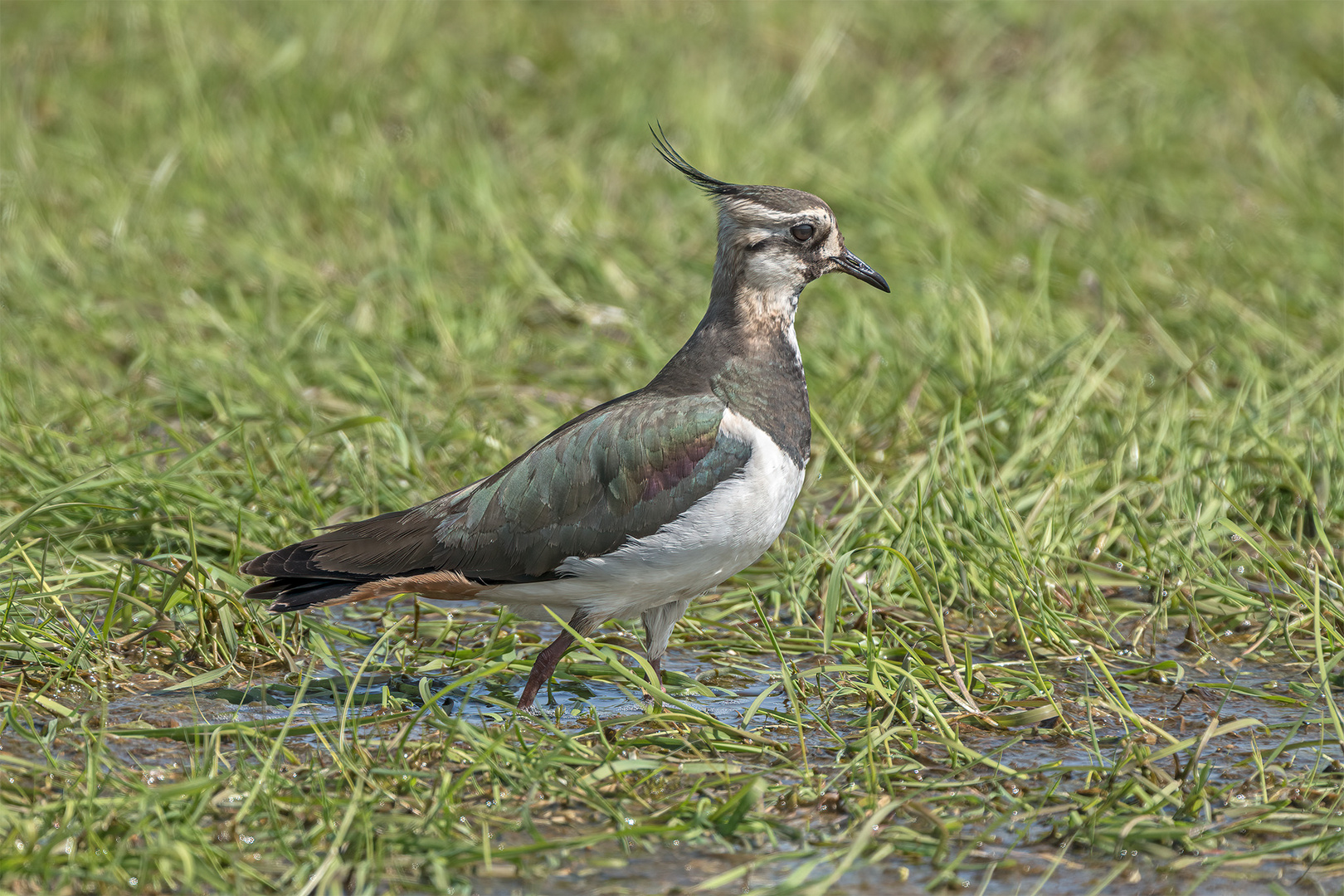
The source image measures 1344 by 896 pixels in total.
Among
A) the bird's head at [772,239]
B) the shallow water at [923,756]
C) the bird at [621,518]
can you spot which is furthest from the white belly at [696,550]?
the bird's head at [772,239]

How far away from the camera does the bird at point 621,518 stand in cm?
423

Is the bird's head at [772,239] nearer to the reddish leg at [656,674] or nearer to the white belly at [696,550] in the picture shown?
the white belly at [696,550]

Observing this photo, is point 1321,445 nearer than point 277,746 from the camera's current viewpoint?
No

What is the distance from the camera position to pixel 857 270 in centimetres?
495

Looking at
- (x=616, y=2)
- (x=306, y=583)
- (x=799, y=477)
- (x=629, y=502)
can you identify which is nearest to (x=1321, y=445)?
(x=799, y=477)

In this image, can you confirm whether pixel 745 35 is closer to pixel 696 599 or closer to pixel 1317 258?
pixel 1317 258

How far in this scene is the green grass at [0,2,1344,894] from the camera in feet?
11.7

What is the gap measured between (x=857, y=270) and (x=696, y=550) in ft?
4.12

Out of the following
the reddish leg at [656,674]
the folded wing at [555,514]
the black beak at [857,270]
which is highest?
the black beak at [857,270]

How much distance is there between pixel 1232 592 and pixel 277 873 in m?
3.04

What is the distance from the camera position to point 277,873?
329 centimetres

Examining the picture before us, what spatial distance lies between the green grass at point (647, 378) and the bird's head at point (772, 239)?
79 cm

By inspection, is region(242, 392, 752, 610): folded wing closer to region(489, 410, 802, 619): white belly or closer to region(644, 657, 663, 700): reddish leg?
region(489, 410, 802, 619): white belly

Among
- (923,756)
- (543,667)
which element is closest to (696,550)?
(543,667)
